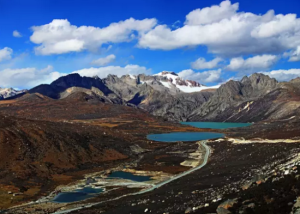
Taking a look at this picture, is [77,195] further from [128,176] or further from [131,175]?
[131,175]

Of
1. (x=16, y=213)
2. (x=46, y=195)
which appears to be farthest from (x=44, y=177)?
(x=16, y=213)

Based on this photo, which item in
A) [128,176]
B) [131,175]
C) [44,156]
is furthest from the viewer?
[44,156]

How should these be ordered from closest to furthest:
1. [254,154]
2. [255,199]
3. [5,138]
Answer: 1. [255,199]
2. [254,154]
3. [5,138]

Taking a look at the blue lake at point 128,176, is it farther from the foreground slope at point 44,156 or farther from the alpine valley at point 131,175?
the foreground slope at point 44,156

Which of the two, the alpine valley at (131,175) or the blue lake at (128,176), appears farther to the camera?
the blue lake at (128,176)

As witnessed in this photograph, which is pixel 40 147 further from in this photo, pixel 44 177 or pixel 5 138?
pixel 44 177

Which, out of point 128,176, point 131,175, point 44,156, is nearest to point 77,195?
point 128,176

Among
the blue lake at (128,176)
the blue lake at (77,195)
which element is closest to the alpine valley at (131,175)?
the blue lake at (128,176)

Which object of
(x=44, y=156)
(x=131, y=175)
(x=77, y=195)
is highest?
(x=44, y=156)

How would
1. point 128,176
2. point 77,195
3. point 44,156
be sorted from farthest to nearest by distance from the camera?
point 44,156
point 128,176
point 77,195
